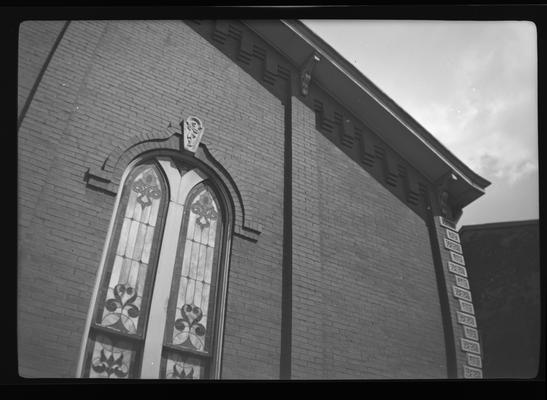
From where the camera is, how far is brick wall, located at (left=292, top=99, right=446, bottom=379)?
19.6 feet

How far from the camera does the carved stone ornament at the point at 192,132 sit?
6336mm

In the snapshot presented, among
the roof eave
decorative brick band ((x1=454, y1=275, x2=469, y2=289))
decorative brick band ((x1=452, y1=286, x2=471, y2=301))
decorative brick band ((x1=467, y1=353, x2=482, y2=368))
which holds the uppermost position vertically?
the roof eave

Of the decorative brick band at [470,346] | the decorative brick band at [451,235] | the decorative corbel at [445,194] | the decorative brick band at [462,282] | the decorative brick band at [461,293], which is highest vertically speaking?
the decorative corbel at [445,194]

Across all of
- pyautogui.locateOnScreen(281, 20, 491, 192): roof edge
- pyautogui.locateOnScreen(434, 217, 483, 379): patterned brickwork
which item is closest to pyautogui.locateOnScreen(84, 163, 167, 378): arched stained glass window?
pyautogui.locateOnScreen(281, 20, 491, 192): roof edge

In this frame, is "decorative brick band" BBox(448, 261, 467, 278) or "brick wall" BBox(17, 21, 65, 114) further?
"decorative brick band" BBox(448, 261, 467, 278)

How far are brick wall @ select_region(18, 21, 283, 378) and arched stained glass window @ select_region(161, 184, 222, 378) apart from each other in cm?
27

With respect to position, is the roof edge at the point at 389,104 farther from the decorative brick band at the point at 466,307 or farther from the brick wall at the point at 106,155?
the decorative brick band at the point at 466,307

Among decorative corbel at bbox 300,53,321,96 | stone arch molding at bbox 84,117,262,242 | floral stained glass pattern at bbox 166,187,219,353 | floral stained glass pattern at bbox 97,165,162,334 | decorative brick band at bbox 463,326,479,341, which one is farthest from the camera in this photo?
decorative corbel at bbox 300,53,321,96

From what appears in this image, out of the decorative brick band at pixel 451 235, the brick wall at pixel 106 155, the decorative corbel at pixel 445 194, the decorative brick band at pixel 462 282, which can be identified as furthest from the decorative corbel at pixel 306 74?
the decorative brick band at pixel 462 282

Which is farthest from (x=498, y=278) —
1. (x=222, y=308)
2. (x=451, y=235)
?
(x=222, y=308)

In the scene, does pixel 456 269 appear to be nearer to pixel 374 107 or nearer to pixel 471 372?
pixel 471 372

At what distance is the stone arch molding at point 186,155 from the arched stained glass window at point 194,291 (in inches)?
9.7

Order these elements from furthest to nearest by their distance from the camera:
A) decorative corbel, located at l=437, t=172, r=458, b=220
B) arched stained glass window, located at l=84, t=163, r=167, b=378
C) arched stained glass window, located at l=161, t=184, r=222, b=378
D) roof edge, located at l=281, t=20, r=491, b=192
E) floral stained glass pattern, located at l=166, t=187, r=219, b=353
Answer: decorative corbel, located at l=437, t=172, r=458, b=220 → roof edge, located at l=281, t=20, r=491, b=192 → floral stained glass pattern, located at l=166, t=187, r=219, b=353 → arched stained glass window, located at l=161, t=184, r=222, b=378 → arched stained glass window, located at l=84, t=163, r=167, b=378

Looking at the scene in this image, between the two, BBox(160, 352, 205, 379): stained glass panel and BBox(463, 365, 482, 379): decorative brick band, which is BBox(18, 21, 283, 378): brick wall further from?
BBox(463, 365, 482, 379): decorative brick band
